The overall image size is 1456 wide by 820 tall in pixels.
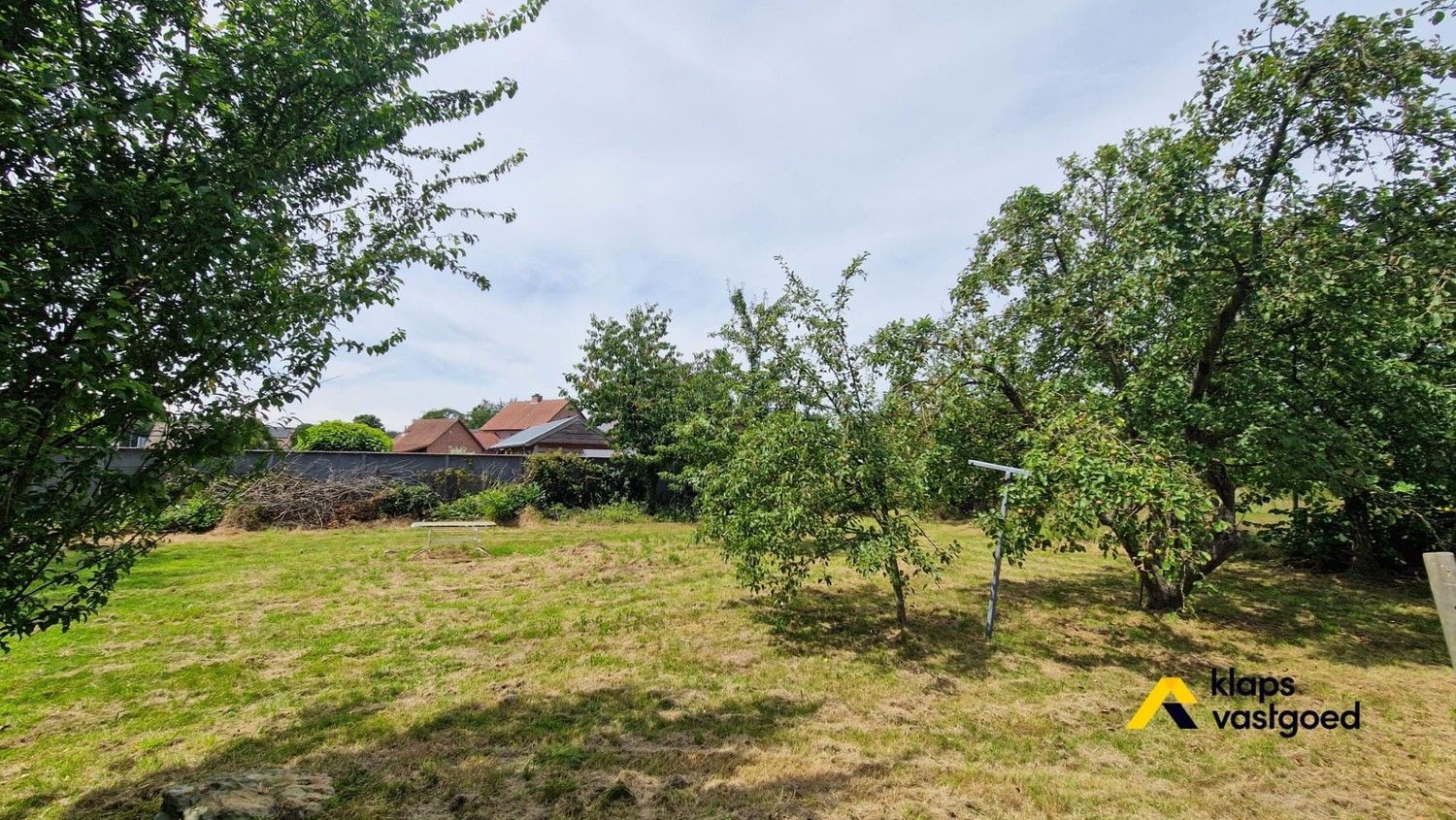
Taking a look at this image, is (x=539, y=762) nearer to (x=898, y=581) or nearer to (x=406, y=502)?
(x=898, y=581)

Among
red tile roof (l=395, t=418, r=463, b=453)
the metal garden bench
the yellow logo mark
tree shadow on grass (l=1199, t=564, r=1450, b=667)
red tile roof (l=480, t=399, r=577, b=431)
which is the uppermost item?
red tile roof (l=480, t=399, r=577, b=431)

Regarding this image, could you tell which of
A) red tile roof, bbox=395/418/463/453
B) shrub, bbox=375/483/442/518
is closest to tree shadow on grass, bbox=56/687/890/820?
shrub, bbox=375/483/442/518

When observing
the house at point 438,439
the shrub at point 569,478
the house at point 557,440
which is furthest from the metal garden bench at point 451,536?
the house at point 438,439

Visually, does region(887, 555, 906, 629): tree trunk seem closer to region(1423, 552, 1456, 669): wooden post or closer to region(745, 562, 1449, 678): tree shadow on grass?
region(745, 562, 1449, 678): tree shadow on grass

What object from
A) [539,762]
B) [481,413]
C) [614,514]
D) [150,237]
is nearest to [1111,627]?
[539,762]

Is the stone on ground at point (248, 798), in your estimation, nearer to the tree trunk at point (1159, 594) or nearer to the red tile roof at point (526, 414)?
the tree trunk at point (1159, 594)

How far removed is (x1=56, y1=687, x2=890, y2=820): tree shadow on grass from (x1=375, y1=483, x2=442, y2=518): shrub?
1214 centimetres

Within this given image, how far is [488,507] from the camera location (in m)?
15.6

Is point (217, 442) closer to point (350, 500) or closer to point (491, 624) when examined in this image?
point (491, 624)

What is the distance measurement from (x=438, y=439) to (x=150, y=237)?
41.1 metres

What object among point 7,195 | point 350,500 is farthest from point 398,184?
point 350,500

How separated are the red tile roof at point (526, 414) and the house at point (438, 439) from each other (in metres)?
6.29

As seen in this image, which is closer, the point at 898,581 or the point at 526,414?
the point at 898,581

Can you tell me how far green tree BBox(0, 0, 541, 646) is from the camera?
2.00 meters
